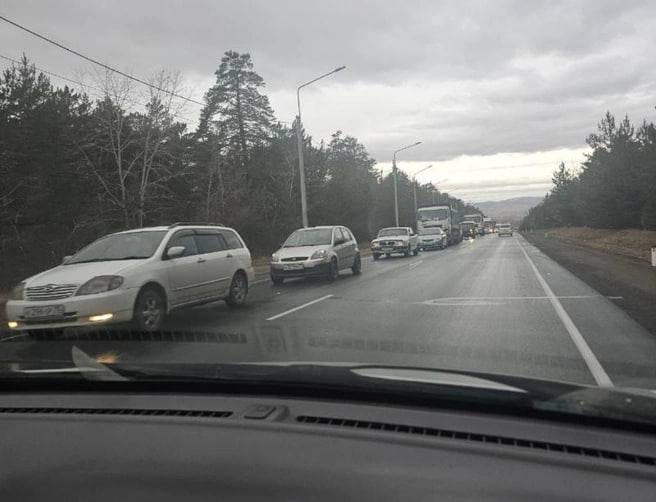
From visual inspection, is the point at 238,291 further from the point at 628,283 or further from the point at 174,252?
the point at 628,283

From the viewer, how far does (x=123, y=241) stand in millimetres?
10141

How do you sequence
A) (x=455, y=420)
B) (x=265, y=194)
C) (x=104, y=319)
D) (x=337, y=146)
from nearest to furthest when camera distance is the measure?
(x=455, y=420), (x=104, y=319), (x=265, y=194), (x=337, y=146)

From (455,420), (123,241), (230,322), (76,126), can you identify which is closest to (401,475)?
(455,420)

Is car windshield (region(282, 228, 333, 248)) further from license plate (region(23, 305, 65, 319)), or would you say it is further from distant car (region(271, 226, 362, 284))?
license plate (region(23, 305, 65, 319))

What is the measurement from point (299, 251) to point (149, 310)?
807cm

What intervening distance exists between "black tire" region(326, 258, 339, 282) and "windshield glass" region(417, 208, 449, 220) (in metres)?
29.6

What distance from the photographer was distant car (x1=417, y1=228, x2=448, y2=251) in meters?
40.3

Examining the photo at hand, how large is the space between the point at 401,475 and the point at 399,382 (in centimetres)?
57

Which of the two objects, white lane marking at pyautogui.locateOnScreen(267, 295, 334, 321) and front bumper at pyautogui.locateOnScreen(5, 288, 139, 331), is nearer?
front bumper at pyautogui.locateOnScreen(5, 288, 139, 331)

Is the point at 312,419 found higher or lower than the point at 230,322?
higher

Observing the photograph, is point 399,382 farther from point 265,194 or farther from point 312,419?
point 265,194

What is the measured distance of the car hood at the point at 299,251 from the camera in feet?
54.7

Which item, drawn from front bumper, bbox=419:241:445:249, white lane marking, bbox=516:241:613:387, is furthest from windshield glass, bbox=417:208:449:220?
white lane marking, bbox=516:241:613:387

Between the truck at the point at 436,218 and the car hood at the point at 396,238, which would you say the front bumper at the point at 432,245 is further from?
the car hood at the point at 396,238
